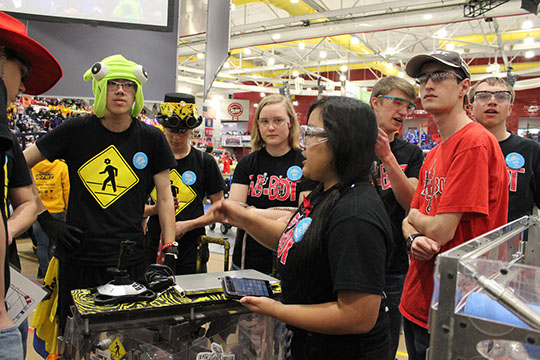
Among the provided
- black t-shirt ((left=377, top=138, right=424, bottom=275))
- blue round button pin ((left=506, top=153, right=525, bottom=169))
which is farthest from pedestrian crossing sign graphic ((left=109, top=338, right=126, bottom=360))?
blue round button pin ((left=506, top=153, right=525, bottom=169))

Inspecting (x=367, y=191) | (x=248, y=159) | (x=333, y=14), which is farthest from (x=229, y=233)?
(x=367, y=191)

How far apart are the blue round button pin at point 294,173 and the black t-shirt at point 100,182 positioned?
81 centimetres

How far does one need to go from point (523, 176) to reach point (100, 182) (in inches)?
94.6

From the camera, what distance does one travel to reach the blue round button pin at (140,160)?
2.13 m

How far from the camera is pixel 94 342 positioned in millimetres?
1460

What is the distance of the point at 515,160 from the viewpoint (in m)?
2.48

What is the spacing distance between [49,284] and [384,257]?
1.77 meters

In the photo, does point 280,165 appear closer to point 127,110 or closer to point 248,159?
point 248,159

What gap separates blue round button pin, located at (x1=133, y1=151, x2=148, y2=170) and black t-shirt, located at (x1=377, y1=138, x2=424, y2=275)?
4.09 ft

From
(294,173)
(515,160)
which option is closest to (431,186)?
(294,173)

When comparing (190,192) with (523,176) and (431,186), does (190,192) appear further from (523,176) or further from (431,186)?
(523,176)

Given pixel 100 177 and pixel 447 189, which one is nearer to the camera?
pixel 447 189

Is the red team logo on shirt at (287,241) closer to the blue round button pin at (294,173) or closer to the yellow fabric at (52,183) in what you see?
the blue round button pin at (294,173)

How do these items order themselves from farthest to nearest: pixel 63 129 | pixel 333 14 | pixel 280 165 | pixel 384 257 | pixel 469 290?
pixel 333 14 < pixel 280 165 < pixel 63 129 < pixel 384 257 < pixel 469 290
